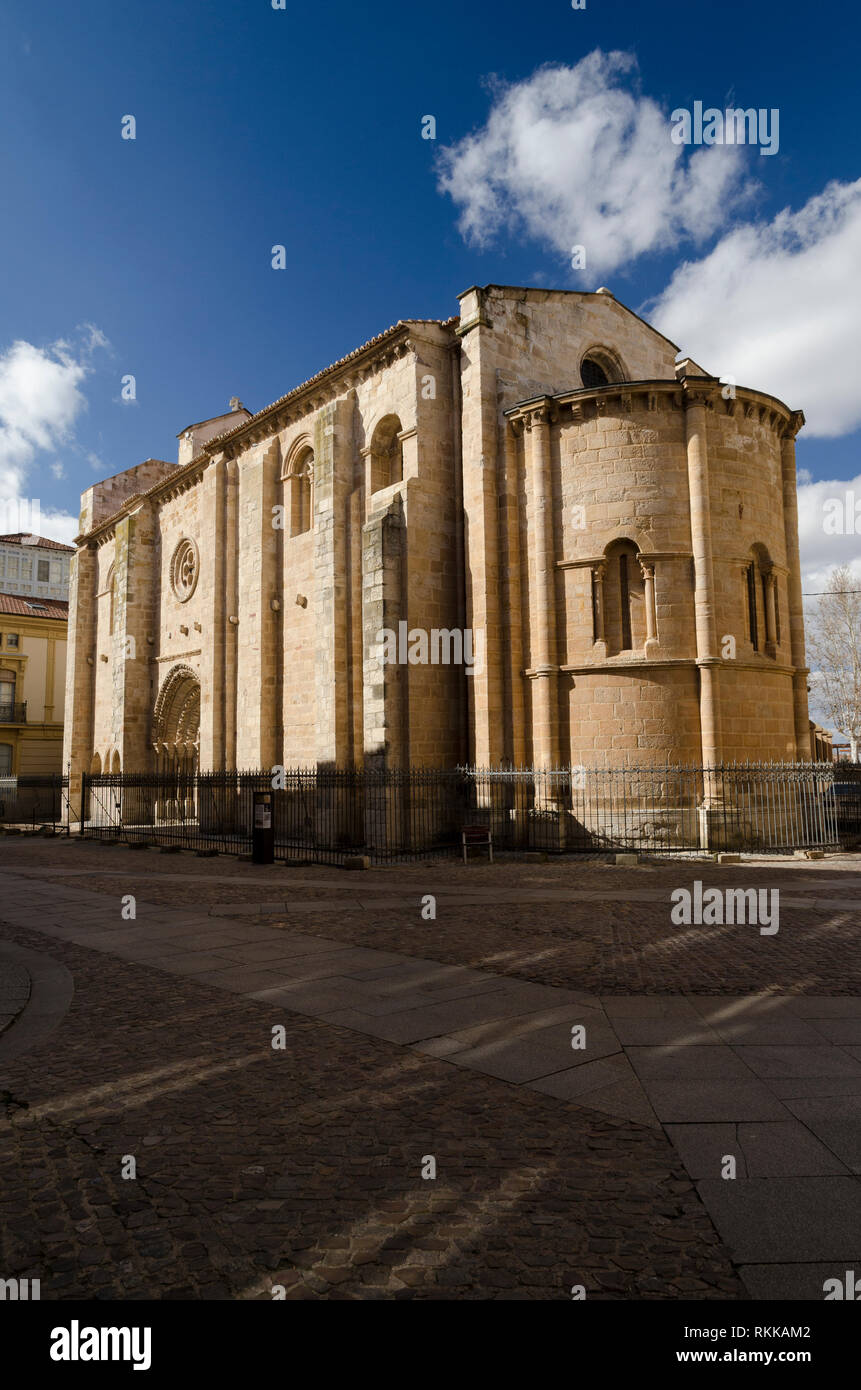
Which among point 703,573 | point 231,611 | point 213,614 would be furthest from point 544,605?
point 213,614

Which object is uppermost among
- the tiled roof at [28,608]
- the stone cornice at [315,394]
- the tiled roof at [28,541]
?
the tiled roof at [28,541]

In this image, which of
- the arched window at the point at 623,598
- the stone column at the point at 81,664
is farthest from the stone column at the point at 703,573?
the stone column at the point at 81,664

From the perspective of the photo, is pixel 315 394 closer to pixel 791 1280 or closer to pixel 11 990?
pixel 11 990

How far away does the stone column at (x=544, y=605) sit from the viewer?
652 inches

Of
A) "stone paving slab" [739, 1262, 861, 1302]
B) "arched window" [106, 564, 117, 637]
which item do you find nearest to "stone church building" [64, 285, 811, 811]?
"stone paving slab" [739, 1262, 861, 1302]

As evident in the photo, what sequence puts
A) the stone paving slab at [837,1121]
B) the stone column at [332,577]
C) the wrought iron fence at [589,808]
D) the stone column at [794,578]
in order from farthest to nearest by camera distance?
the stone column at [332,577]
the stone column at [794,578]
the wrought iron fence at [589,808]
the stone paving slab at [837,1121]

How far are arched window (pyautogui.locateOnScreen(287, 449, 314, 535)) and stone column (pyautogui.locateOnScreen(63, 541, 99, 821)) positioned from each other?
55.6 ft

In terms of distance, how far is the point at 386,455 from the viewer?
20125mm

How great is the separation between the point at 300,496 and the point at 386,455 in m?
4.22

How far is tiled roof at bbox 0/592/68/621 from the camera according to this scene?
137 feet

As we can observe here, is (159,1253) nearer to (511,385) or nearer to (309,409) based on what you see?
(511,385)

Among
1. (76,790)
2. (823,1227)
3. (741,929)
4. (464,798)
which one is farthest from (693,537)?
(76,790)

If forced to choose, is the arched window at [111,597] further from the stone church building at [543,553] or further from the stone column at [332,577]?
the stone column at [332,577]

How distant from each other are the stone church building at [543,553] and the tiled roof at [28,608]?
26.9 metres
